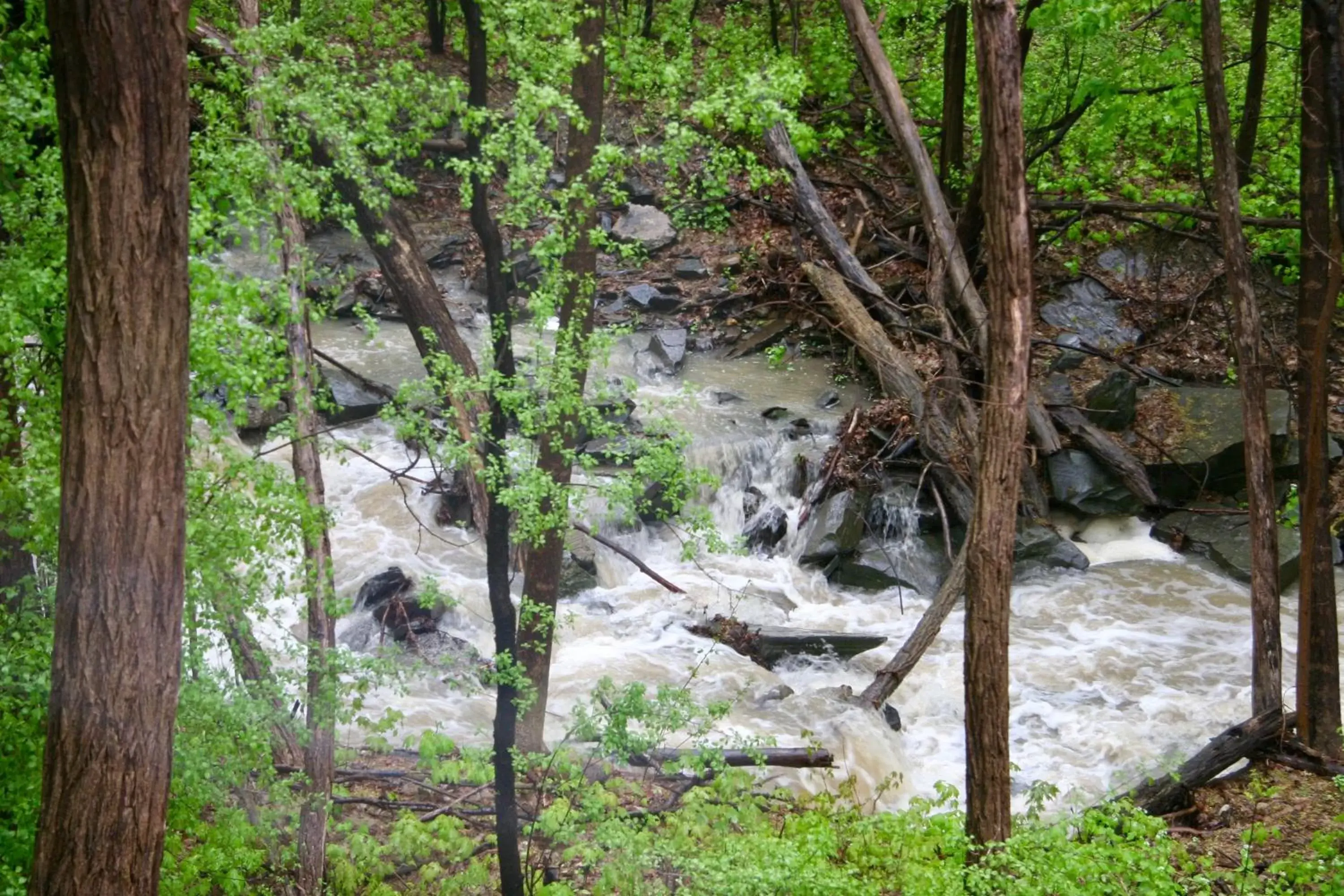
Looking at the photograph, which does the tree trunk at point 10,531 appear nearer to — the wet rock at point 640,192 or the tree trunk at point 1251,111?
the tree trunk at point 1251,111

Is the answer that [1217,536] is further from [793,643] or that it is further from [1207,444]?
[793,643]

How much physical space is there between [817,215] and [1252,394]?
8127 millimetres

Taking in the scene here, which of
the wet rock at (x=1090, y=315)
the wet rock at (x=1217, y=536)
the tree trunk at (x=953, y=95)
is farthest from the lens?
the wet rock at (x=1090, y=315)

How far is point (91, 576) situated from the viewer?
395cm

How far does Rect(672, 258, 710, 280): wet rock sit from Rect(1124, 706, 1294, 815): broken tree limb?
11.1 meters

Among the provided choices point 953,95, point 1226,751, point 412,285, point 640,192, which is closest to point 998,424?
point 1226,751

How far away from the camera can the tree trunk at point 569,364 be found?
22.1 feet

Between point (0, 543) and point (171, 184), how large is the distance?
3.14 m

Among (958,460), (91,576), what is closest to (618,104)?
(958,460)

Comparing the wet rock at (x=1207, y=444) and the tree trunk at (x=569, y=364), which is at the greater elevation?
the tree trunk at (x=569, y=364)

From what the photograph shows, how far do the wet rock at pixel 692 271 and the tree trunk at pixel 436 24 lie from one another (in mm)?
6769

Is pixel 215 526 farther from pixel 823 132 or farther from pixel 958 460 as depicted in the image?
pixel 823 132

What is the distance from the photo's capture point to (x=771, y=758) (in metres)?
8.61

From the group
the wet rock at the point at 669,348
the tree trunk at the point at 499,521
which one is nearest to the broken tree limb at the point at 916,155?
the wet rock at the point at 669,348
